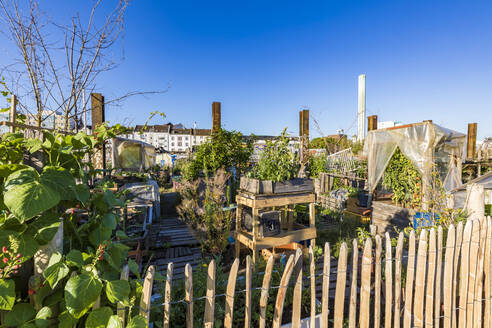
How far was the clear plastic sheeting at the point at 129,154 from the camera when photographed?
21.2ft

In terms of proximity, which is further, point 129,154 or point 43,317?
point 129,154

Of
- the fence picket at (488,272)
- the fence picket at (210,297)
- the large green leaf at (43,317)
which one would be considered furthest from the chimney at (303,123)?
the large green leaf at (43,317)

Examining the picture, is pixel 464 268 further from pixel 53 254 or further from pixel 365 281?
pixel 53 254

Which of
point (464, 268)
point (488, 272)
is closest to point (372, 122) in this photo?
point (488, 272)

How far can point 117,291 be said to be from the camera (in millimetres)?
979

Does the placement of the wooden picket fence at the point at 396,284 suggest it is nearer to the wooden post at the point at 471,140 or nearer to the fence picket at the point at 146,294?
the fence picket at the point at 146,294

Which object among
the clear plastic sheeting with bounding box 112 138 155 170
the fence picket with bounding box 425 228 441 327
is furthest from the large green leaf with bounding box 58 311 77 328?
the clear plastic sheeting with bounding box 112 138 155 170

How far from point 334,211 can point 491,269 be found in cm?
402

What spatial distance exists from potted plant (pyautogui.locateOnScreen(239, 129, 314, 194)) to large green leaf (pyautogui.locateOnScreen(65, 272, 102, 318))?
7.01ft

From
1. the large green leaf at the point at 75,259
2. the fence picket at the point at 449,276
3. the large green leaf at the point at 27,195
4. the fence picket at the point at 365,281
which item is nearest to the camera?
the large green leaf at the point at 27,195

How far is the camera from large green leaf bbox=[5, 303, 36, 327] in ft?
3.15

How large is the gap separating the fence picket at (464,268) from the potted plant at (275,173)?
63.9 inches

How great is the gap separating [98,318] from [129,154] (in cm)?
632

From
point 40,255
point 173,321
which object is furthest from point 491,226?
point 40,255
